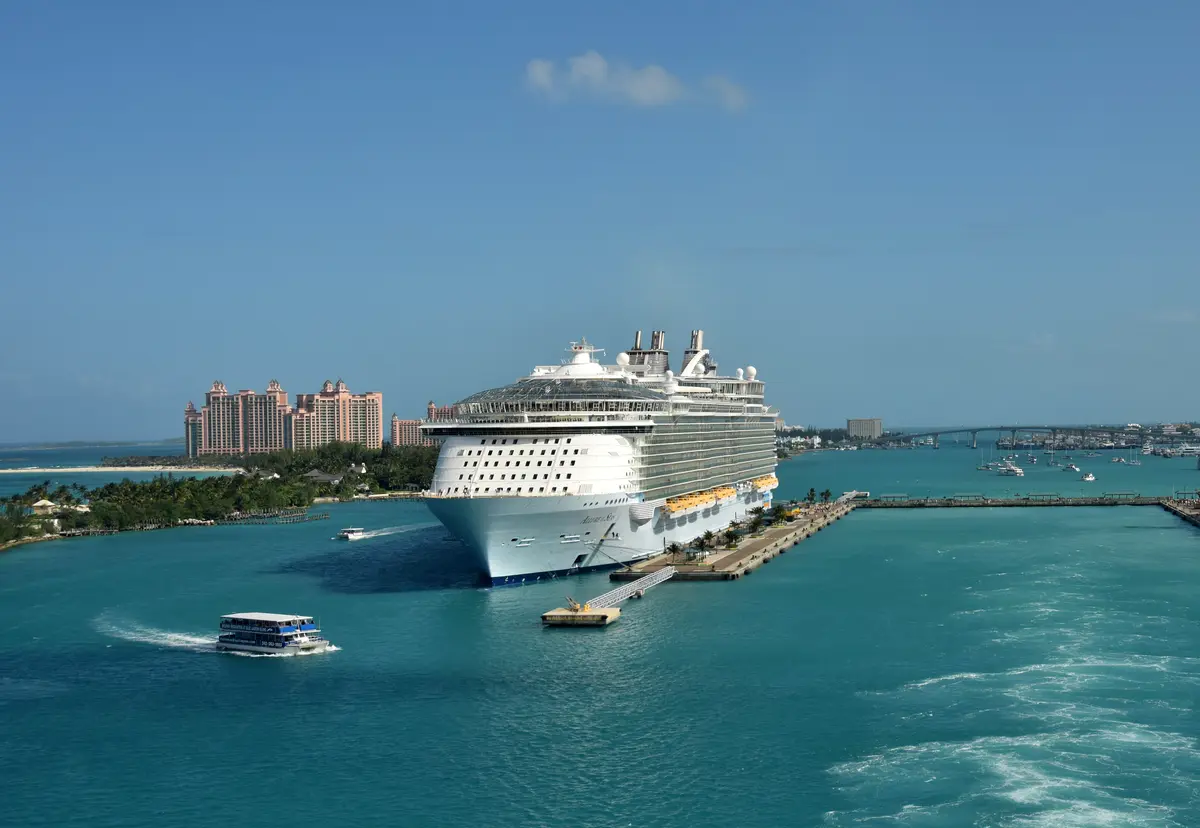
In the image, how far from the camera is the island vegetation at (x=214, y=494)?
78438 millimetres

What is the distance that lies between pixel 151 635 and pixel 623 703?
18.2 metres

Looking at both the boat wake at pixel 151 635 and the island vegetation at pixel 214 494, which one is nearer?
the boat wake at pixel 151 635

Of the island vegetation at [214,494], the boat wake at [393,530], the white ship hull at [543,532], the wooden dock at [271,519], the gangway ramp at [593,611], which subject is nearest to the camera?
the gangway ramp at [593,611]

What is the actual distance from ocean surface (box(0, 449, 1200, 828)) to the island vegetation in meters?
27.8

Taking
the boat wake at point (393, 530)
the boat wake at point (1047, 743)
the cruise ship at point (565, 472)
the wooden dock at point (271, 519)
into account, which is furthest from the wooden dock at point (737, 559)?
the wooden dock at point (271, 519)

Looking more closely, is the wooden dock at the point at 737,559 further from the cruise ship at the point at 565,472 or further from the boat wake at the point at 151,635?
the boat wake at the point at 151,635

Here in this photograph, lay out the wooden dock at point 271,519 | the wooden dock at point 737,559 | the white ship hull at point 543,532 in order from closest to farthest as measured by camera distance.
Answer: the white ship hull at point 543,532, the wooden dock at point 737,559, the wooden dock at point 271,519

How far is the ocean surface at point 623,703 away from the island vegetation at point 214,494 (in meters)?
27.8

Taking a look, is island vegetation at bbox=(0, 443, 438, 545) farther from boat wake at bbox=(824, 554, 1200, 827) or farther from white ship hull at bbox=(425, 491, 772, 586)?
boat wake at bbox=(824, 554, 1200, 827)

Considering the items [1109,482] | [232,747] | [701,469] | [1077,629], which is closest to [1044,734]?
[1077,629]

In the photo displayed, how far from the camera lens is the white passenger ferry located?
3538 cm

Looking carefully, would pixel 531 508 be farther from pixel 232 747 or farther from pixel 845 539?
pixel 845 539

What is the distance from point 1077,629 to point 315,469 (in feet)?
348

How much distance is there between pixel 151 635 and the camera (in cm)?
3881
